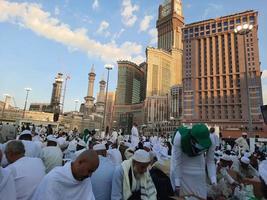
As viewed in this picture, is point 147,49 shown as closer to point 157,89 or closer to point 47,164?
point 157,89

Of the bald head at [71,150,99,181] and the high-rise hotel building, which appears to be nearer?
the bald head at [71,150,99,181]

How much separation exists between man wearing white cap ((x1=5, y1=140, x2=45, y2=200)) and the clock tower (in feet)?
444

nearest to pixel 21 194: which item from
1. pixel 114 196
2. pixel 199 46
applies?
pixel 114 196

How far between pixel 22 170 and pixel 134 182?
139cm

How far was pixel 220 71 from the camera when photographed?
79875 mm

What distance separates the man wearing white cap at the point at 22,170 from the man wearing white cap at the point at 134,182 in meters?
0.98

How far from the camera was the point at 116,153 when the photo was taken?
5602 mm

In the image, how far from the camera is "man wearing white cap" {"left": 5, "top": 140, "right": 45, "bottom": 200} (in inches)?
103

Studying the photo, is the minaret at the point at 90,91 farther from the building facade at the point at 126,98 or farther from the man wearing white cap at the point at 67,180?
the man wearing white cap at the point at 67,180

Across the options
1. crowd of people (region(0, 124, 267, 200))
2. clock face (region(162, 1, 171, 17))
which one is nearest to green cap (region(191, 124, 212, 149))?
crowd of people (region(0, 124, 267, 200))

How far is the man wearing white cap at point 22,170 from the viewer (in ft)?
8.54

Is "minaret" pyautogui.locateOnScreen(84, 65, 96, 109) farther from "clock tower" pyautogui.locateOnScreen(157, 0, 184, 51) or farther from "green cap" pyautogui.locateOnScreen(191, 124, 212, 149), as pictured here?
"green cap" pyautogui.locateOnScreen(191, 124, 212, 149)


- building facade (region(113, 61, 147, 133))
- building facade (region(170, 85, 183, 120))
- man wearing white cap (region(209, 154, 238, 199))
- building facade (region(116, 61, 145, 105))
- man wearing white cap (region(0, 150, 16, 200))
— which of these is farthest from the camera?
building facade (region(116, 61, 145, 105))

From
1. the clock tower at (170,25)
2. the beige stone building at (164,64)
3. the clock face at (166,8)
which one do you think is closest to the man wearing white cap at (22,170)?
the beige stone building at (164,64)
